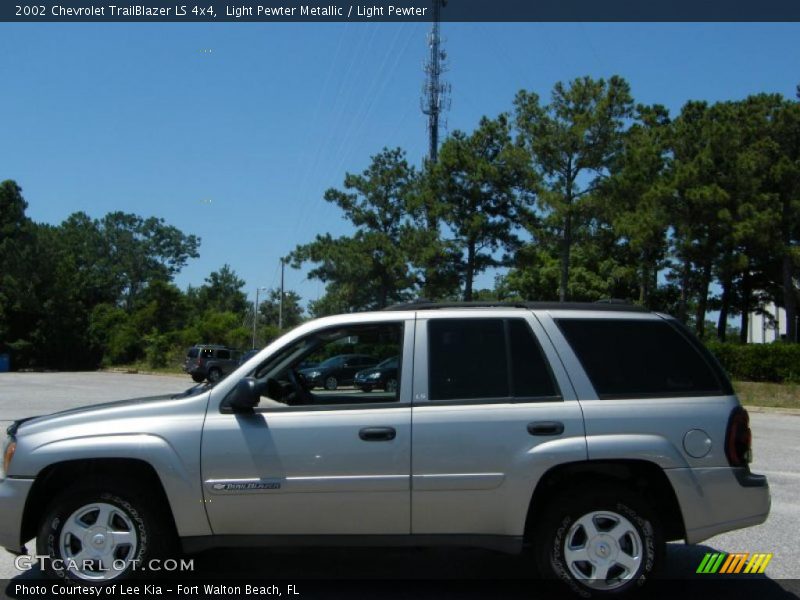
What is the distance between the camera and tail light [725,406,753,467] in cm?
496

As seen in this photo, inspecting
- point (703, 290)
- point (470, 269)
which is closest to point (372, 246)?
point (470, 269)

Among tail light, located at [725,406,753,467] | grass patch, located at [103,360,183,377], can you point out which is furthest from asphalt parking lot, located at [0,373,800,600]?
grass patch, located at [103,360,183,377]

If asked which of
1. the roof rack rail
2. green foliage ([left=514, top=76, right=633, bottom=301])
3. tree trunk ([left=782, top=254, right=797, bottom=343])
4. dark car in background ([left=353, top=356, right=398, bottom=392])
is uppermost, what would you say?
green foliage ([left=514, top=76, right=633, bottom=301])

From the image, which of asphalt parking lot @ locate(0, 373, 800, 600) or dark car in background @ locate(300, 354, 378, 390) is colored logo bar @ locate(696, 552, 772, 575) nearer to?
asphalt parking lot @ locate(0, 373, 800, 600)

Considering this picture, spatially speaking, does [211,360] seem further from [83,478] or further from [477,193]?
[83,478]

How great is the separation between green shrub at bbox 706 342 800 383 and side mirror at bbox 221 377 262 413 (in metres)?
26.0

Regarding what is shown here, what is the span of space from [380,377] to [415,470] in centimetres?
73

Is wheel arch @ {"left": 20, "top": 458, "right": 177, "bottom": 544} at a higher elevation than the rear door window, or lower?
lower

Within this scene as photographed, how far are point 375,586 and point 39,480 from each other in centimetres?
228

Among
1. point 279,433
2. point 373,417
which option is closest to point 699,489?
point 373,417

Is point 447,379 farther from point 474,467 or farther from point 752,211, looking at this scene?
point 752,211

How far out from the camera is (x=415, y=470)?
484cm

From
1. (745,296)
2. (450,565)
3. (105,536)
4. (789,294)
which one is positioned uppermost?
(745,296)

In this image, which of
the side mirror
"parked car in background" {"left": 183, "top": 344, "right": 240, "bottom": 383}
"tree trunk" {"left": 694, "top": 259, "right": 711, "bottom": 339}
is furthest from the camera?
"parked car in background" {"left": 183, "top": 344, "right": 240, "bottom": 383}
